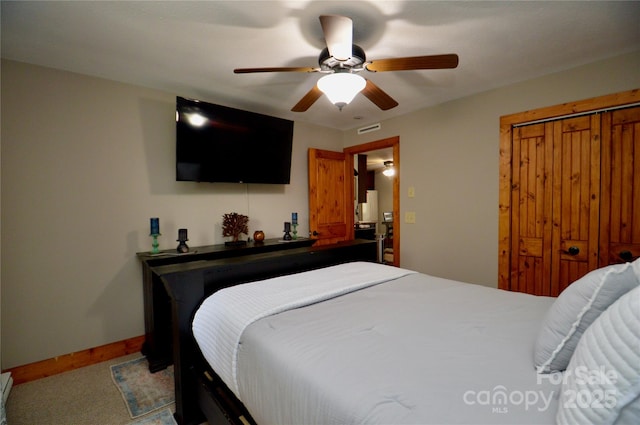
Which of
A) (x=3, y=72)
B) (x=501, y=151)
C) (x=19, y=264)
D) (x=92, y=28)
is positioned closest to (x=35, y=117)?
(x=3, y=72)

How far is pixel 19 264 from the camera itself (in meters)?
2.24

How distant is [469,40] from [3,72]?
3.48m

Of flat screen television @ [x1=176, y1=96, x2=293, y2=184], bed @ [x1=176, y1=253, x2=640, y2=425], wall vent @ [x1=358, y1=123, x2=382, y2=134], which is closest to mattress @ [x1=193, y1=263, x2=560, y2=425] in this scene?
bed @ [x1=176, y1=253, x2=640, y2=425]

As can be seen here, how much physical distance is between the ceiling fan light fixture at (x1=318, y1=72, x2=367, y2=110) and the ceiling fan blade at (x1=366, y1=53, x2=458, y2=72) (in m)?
0.12

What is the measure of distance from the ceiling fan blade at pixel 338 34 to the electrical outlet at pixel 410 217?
7.63 feet

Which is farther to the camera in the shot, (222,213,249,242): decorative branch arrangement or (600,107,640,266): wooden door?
(222,213,249,242): decorative branch arrangement

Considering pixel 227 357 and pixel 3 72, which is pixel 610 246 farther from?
pixel 3 72

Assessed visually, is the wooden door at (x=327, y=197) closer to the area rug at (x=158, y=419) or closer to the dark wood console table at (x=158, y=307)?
the dark wood console table at (x=158, y=307)

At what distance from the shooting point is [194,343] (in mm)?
1630

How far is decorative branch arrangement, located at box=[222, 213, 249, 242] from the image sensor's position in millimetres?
3168

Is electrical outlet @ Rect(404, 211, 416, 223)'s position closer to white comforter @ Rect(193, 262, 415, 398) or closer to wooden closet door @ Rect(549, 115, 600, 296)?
wooden closet door @ Rect(549, 115, 600, 296)

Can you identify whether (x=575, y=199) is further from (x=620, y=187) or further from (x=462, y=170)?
(x=462, y=170)

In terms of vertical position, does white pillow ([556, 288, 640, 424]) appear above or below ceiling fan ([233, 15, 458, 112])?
below

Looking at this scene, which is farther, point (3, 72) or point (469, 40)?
point (3, 72)
